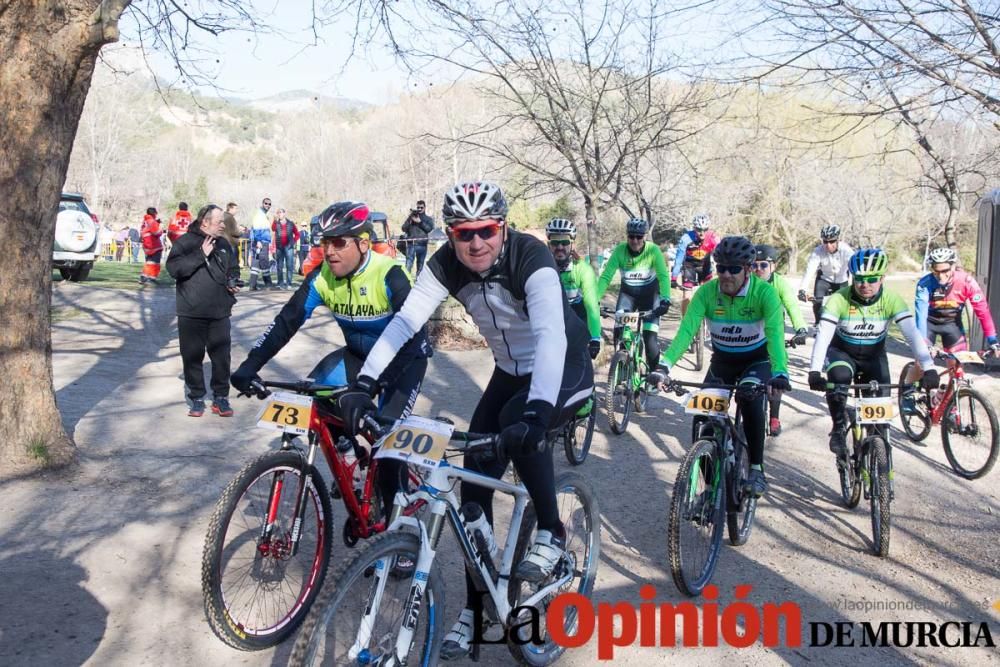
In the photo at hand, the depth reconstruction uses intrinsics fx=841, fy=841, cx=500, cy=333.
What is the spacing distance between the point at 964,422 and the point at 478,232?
6598mm

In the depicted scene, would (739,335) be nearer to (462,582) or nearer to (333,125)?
(462,582)

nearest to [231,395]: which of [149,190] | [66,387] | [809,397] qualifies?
[66,387]

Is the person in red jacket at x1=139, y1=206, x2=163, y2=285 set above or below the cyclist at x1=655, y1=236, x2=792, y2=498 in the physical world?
below

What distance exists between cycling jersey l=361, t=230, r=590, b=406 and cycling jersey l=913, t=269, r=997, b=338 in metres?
7.28

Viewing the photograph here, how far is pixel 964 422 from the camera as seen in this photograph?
8.24 metres

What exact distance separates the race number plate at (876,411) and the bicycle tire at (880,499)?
177 millimetres

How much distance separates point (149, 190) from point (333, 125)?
939 inches

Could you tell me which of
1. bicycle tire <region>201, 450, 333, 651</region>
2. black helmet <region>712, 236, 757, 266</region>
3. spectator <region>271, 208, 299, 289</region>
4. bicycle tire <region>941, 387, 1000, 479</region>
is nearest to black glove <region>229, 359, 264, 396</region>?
bicycle tire <region>201, 450, 333, 651</region>

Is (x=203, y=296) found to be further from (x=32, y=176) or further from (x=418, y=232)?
(x=418, y=232)

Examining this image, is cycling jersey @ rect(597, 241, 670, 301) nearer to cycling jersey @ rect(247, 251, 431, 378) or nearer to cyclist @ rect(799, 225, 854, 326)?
cyclist @ rect(799, 225, 854, 326)

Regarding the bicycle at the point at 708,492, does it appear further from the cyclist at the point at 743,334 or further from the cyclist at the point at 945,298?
the cyclist at the point at 945,298

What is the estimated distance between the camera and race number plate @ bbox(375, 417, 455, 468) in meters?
3.26

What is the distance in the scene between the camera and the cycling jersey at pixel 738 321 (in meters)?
6.00

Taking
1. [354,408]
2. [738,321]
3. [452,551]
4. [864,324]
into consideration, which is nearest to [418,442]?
[354,408]
